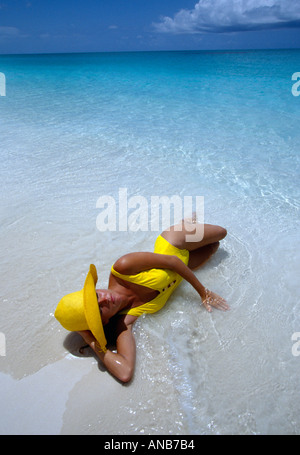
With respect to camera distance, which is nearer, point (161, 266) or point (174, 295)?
point (161, 266)

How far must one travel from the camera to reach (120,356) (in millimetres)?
2422

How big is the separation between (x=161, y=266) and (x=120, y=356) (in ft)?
2.71

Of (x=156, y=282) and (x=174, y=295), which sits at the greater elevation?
(x=156, y=282)

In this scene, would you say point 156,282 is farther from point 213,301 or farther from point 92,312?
point 92,312

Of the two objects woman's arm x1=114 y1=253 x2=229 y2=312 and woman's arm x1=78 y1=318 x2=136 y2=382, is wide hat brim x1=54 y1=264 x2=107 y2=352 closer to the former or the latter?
woman's arm x1=78 y1=318 x2=136 y2=382

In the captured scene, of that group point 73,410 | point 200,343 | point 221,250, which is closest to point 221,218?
point 221,250

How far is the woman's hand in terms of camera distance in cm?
292

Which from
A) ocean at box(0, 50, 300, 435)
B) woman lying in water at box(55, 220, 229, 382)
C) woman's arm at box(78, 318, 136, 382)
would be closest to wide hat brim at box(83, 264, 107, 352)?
woman lying in water at box(55, 220, 229, 382)

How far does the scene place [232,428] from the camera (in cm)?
207

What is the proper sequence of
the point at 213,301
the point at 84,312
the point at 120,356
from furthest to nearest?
the point at 213,301
the point at 120,356
the point at 84,312

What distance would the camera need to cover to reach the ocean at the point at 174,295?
2.18 meters

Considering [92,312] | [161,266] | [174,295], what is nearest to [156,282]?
[161,266]

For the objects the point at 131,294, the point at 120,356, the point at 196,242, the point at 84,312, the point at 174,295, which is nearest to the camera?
the point at 84,312


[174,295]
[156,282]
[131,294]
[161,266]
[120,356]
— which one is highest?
[161,266]
